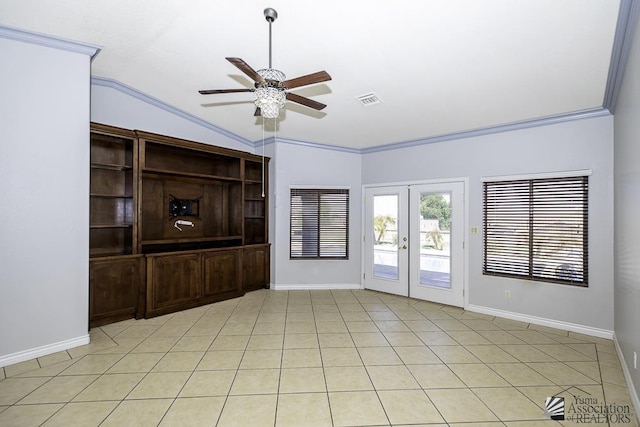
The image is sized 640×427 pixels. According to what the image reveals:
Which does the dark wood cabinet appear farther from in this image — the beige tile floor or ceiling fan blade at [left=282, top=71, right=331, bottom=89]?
ceiling fan blade at [left=282, top=71, right=331, bottom=89]

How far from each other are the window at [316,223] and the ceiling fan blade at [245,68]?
361 centimetres

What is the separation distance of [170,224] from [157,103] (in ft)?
6.18

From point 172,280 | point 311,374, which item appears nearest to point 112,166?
point 172,280

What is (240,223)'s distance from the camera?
5.58 metres

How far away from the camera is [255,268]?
5719 millimetres

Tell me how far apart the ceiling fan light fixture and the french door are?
3.60m

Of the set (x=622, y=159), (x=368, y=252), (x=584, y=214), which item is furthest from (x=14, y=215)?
(x=584, y=214)

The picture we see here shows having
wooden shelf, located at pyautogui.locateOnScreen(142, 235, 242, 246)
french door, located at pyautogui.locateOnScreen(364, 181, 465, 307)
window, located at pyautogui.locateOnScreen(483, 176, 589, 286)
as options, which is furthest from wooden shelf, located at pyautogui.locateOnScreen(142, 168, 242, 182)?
window, located at pyautogui.locateOnScreen(483, 176, 589, 286)

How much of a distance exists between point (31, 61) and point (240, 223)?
11.1ft

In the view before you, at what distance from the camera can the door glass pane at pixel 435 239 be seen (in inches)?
199

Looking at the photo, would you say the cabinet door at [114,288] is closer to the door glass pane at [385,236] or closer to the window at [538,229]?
the door glass pane at [385,236]

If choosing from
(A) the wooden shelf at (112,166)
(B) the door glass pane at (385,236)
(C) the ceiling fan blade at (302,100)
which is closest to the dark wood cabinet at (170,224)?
(A) the wooden shelf at (112,166)

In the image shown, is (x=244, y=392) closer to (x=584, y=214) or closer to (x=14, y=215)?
(x=14, y=215)

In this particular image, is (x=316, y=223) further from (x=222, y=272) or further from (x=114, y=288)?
(x=114, y=288)
